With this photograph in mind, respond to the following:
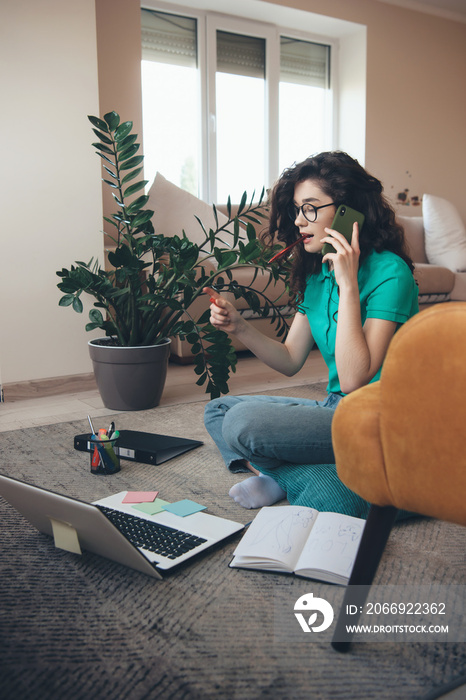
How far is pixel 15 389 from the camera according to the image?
9.18ft

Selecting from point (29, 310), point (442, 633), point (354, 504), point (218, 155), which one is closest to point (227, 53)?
point (218, 155)

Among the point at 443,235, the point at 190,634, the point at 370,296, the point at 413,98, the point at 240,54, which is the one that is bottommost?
the point at 190,634

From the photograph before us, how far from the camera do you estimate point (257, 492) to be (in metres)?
1.62

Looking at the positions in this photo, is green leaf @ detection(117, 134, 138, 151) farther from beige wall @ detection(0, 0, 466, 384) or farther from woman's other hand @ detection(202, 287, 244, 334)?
woman's other hand @ detection(202, 287, 244, 334)

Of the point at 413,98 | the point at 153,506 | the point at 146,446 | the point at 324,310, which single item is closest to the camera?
the point at 153,506

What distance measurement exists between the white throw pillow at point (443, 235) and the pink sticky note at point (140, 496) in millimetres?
3732

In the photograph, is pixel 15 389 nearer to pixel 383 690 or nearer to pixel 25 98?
pixel 25 98

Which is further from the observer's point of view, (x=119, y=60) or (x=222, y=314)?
(x=119, y=60)

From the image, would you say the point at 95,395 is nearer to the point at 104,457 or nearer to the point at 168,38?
the point at 104,457

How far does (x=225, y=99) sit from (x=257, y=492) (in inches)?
153

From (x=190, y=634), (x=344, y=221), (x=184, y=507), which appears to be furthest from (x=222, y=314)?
(x=190, y=634)

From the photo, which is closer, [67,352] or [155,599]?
[155,599]

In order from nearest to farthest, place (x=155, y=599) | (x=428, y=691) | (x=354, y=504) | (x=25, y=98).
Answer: (x=428, y=691) → (x=155, y=599) → (x=354, y=504) → (x=25, y=98)

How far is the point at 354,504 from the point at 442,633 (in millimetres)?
419
